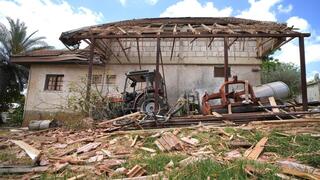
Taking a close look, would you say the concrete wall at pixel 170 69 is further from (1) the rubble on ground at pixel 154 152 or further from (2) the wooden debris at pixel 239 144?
(2) the wooden debris at pixel 239 144

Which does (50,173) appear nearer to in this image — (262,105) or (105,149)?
(105,149)

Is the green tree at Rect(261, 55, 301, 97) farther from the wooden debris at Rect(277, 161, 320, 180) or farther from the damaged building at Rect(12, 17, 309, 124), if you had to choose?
the wooden debris at Rect(277, 161, 320, 180)

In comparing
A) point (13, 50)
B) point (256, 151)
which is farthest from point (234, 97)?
point (13, 50)

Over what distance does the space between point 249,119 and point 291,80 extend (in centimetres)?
2061

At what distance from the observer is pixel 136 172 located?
411cm

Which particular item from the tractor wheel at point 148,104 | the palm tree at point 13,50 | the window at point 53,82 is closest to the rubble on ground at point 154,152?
the tractor wheel at point 148,104

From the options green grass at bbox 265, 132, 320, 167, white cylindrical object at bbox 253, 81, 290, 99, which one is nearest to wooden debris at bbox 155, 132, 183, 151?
green grass at bbox 265, 132, 320, 167

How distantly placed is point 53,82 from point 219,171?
14.8 m

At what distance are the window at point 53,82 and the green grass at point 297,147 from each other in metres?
13.2

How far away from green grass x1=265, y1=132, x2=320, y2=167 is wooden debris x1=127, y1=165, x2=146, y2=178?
2541 millimetres

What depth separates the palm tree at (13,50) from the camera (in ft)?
77.2

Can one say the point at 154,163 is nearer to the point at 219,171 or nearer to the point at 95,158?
the point at 219,171

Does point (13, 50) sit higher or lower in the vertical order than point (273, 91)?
higher

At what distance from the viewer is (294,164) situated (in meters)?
4.22
